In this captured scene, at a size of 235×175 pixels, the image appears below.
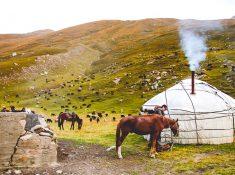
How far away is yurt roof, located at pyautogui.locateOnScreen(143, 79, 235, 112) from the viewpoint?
2239 centimetres

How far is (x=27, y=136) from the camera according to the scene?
16531 mm

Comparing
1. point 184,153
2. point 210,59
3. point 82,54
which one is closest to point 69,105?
point 210,59

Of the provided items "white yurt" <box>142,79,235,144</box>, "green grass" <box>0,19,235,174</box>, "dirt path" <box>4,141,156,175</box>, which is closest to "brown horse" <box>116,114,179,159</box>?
"dirt path" <box>4,141,156,175</box>

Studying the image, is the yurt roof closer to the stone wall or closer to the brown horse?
the brown horse

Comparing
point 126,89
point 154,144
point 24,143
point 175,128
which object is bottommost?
point 154,144

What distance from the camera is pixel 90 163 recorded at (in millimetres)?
16953

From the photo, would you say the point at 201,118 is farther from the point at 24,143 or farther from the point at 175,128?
the point at 24,143

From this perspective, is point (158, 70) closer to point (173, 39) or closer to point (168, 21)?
point (173, 39)

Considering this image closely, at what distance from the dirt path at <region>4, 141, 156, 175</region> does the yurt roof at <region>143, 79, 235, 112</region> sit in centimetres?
531

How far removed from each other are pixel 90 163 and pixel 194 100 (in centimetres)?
835

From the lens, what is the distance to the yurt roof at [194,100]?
22391 millimetres

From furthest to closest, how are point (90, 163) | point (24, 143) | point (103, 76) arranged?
point (103, 76) < point (90, 163) < point (24, 143)

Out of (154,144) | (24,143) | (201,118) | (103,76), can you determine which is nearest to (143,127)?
(154,144)

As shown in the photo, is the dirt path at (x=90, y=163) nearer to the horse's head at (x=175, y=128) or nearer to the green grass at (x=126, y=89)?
A: the green grass at (x=126, y=89)
